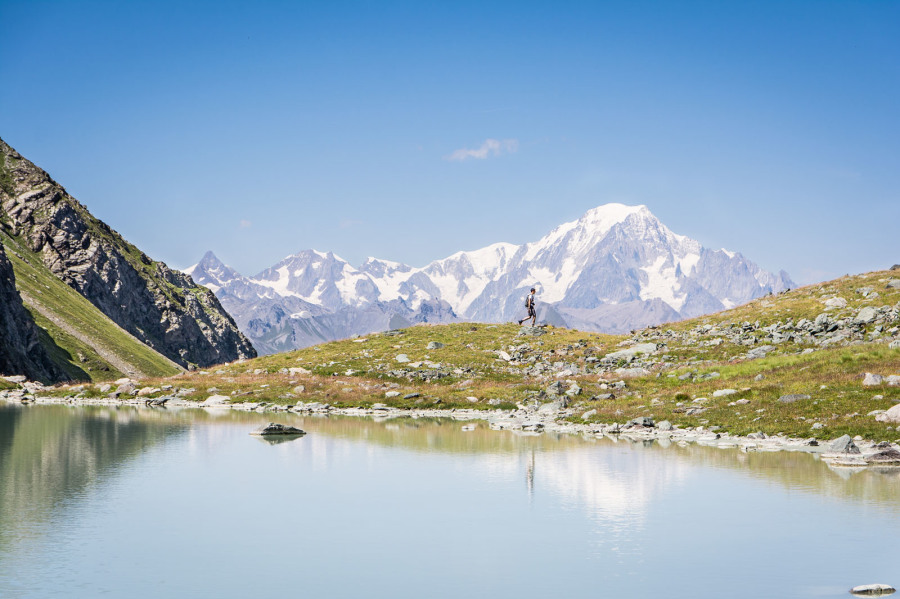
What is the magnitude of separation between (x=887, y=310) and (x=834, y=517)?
4590 centimetres

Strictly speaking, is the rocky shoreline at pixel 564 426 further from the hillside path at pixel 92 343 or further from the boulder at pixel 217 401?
the hillside path at pixel 92 343

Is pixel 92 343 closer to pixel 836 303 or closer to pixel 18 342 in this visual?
pixel 18 342

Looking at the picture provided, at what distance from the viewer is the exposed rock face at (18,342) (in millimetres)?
128125

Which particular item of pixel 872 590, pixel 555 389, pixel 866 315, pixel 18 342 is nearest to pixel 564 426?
pixel 555 389

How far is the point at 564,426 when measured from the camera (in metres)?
50.8

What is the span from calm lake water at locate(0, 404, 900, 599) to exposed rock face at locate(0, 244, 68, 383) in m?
100

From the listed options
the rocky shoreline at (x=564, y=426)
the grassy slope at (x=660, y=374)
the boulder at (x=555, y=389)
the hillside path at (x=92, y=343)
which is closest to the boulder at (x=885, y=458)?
the rocky shoreline at (x=564, y=426)

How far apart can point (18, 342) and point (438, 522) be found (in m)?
136

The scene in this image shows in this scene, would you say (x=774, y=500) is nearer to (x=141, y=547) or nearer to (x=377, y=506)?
(x=377, y=506)

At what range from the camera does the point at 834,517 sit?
80.7 feet

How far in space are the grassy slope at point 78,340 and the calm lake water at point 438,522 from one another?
422ft

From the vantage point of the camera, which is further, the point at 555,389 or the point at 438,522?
the point at 555,389

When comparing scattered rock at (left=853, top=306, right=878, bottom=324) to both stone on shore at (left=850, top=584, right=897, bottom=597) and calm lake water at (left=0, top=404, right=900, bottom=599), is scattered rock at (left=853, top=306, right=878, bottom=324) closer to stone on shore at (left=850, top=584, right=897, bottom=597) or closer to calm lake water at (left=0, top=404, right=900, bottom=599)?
calm lake water at (left=0, top=404, right=900, bottom=599)

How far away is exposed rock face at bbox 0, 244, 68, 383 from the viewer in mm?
128125
